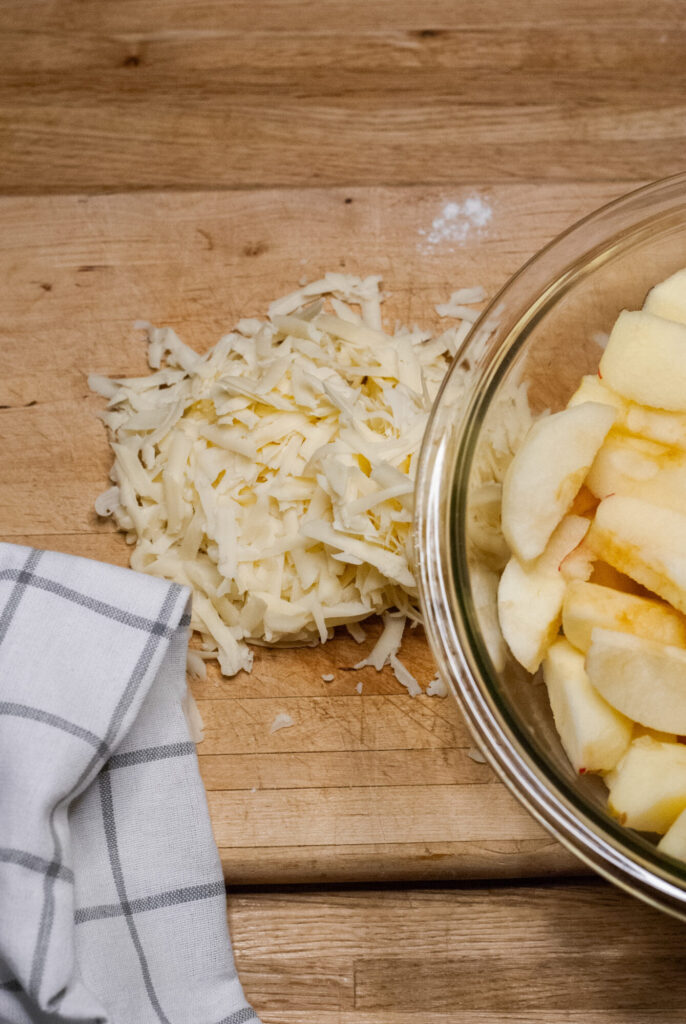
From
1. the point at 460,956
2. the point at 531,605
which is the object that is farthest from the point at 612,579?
the point at 460,956

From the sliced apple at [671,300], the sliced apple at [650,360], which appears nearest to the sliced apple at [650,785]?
the sliced apple at [650,360]

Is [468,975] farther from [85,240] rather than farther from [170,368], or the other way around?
[85,240]

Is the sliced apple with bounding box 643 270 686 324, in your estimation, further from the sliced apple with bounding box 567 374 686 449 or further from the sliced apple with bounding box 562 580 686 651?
the sliced apple with bounding box 562 580 686 651

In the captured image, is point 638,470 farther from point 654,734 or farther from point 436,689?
point 436,689

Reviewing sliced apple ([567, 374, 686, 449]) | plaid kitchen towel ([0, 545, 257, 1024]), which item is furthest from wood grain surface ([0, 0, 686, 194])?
plaid kitchen towel ([0, 545, 257, 1024])

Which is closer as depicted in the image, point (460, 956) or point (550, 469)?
point (550, 469)

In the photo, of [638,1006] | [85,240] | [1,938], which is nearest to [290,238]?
[85,240]
